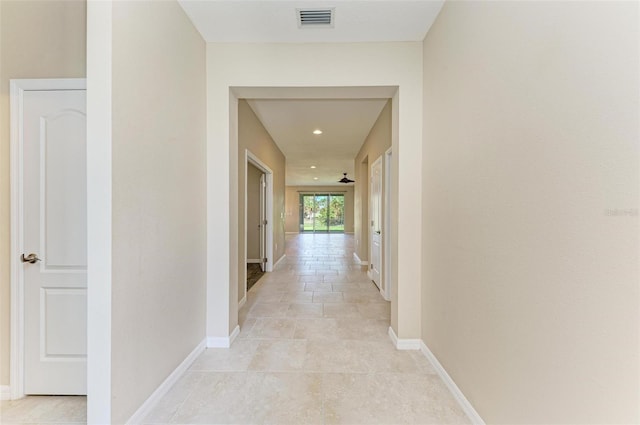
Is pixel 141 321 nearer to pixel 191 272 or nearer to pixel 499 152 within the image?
pixel 191 272

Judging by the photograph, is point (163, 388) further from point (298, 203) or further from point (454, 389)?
point (298, 203)

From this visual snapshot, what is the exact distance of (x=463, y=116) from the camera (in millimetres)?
1818

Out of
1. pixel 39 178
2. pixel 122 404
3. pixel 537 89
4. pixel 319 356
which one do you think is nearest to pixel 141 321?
pixel 122 404

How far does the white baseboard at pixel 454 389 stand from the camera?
1.67 meters

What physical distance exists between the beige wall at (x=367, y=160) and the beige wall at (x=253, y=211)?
8.03 feet

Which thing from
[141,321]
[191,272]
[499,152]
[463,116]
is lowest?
[141,321]

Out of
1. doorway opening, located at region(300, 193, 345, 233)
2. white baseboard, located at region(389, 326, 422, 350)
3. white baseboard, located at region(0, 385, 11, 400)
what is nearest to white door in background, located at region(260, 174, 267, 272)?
white baseboard, located at region(389, 326, 422, 350)

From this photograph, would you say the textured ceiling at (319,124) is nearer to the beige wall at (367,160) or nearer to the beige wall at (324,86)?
the beige wall at (367,160)

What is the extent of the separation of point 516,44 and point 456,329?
1.69 meters

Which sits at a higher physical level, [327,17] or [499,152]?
[327,17]

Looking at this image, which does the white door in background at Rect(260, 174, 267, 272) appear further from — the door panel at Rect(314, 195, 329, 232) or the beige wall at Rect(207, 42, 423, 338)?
the door panel at Rect(314, 195, 329, 232)

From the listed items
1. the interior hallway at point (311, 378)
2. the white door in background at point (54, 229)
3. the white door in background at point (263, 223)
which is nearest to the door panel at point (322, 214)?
the white door in background at point (263, 223)

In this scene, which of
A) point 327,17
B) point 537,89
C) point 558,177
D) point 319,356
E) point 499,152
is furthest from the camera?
point 319,356

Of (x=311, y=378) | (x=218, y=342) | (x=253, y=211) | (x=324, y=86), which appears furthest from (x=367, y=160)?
(x=311, y=378)
